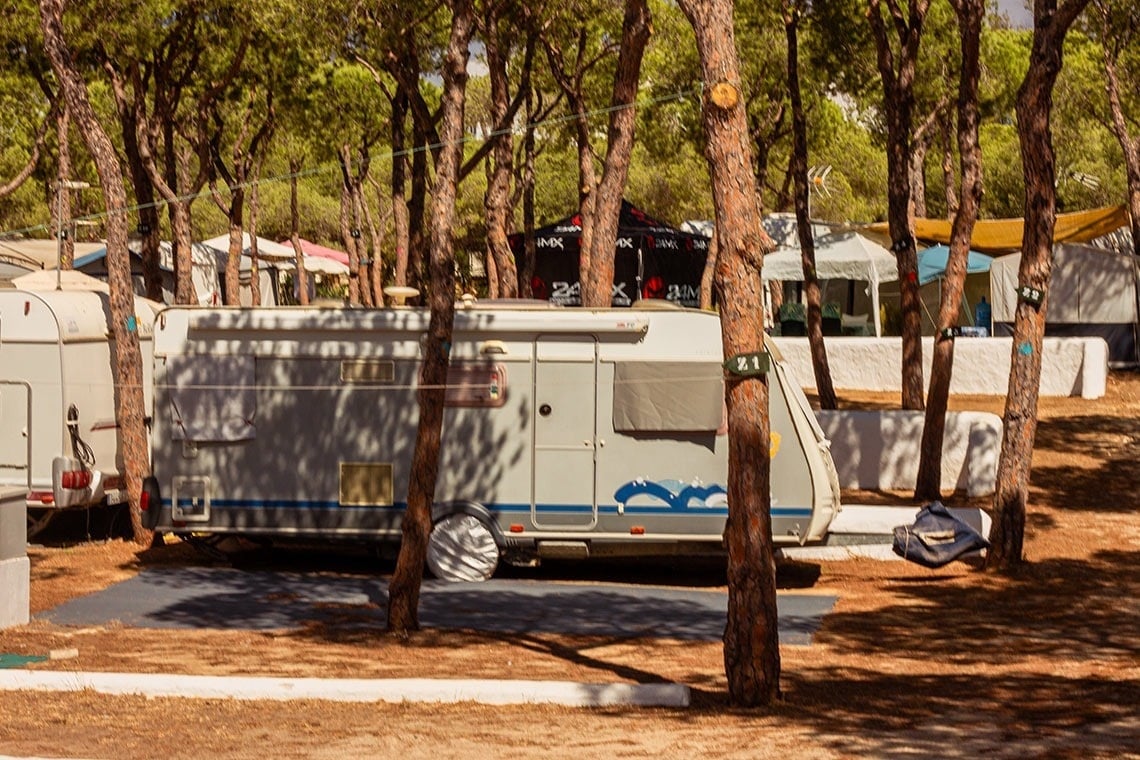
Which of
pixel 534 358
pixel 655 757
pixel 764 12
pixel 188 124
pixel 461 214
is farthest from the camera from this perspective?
pixel 461 214

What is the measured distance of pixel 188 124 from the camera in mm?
38250

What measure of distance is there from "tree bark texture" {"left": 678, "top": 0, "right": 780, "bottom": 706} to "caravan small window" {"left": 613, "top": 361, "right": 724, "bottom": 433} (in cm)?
521

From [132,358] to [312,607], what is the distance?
4.25 meters

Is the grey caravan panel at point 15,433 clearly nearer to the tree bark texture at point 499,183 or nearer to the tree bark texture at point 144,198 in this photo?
the tree bark texture at point 499,183

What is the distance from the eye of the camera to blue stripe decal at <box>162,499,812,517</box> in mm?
14773

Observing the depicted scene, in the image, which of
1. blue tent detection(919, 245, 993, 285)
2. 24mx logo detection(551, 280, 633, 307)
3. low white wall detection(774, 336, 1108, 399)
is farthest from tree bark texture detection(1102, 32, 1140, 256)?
24mx logo detection(551, 280, 633, 307)

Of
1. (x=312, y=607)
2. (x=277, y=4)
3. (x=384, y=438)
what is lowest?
(x=312, y=607)

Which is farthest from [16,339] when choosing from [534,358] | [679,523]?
[679,523]

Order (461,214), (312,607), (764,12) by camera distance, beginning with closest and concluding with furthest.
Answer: (312,607), (764,12), (461,214)

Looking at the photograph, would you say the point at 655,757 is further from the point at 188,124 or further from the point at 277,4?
the point at 188,124

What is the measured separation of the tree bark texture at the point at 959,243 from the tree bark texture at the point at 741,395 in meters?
8.01

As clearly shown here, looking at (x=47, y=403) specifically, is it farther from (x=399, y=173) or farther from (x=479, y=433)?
(x=399, y=173)

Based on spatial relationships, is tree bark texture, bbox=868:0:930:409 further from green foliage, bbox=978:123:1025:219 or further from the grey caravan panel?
green foliage, bbox=978:123:1025:219

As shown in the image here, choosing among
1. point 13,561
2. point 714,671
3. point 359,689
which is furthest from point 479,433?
point 359,689
